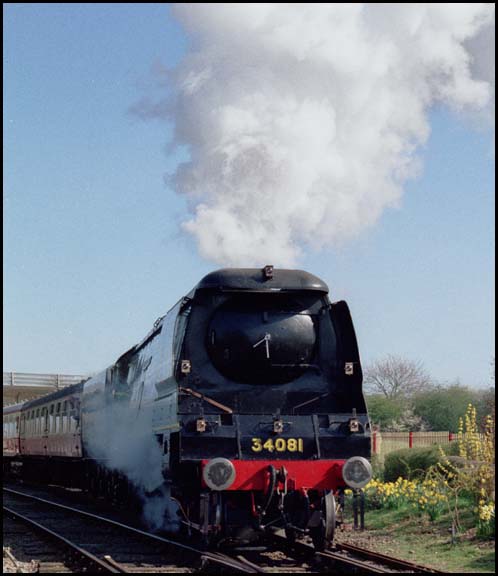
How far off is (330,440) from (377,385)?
4012cm

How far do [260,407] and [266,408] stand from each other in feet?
0.25

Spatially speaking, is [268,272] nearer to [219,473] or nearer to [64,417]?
[219,473]

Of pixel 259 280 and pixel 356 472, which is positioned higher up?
pixel 259 280

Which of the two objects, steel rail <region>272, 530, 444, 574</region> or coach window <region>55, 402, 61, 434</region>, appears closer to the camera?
steel rail <region>272, 530, 444, 574</region>

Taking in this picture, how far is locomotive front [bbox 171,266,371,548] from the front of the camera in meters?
9.98

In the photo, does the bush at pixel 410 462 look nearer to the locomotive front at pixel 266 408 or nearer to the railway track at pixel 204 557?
the railway track at pixel 204 557

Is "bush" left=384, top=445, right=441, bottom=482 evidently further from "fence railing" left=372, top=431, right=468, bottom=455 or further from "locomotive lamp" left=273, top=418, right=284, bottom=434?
"locomotive lamp" left=273, top=418, right=284, bottom=434

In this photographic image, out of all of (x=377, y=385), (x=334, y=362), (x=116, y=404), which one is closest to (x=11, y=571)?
(x=334, y=362)

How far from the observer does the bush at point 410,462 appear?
51.6 ft

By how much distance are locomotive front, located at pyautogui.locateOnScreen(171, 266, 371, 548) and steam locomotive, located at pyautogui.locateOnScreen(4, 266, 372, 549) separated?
1 centimetres

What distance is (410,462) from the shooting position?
16.0 metres

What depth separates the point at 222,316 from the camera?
35.1ft

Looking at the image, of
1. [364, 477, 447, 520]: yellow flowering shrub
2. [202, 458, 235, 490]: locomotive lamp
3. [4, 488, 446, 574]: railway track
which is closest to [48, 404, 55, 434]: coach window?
[4, 488, 446, 574]: railway track

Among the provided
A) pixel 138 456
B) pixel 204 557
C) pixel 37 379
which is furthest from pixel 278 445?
pixel 37 379
